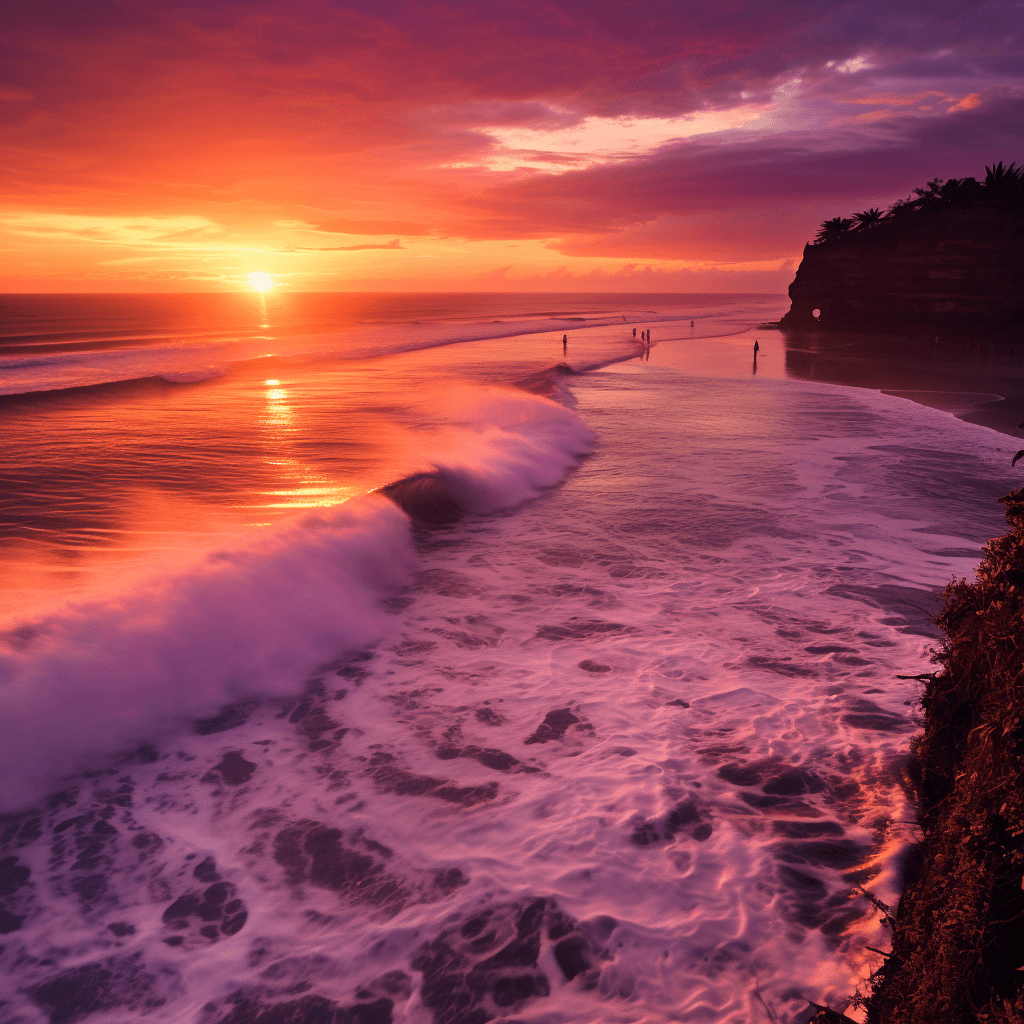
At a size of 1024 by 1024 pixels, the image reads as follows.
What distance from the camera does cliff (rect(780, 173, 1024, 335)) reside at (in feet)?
172

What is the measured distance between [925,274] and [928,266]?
66 centimetres

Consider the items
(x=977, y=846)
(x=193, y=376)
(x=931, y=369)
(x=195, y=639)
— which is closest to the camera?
(x=977, y=846)

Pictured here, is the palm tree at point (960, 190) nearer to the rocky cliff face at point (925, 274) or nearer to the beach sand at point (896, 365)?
the rocky cliff face at point (925, 274)

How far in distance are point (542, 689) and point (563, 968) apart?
11.2ft

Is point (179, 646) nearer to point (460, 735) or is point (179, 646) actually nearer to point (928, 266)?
point (460, 735)

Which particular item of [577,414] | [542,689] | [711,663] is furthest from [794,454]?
[542,689]

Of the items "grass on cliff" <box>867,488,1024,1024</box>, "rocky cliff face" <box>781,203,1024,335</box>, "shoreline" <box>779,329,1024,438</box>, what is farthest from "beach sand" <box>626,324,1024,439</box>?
"grass on cliff" <box>867,488,1024,1024</box>

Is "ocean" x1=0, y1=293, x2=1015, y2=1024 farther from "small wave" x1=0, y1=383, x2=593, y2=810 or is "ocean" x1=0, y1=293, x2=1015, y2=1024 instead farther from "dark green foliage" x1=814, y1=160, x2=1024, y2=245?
"dark green foliage" x1=814, y1=160, x2=1024, y2=245

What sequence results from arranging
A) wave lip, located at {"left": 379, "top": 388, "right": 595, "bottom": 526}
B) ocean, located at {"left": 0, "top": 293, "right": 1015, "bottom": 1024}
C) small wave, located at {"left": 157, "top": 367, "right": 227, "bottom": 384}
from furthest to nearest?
small wave, located at {"left": 157, "top": 367, "right": 227, "bottom": 384} → wave lip, located at {"left": 379, "top": 388, "right": 595, "bottom": 526} → ocean, located at {"left": 0, "top": 293, "right": 1015, "bottom": 1024}

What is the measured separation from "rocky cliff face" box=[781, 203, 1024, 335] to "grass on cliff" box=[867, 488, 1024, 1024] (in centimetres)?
6171

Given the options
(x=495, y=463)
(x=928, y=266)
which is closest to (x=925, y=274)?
(x=928, y=266)

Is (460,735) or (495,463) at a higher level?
(495,463)

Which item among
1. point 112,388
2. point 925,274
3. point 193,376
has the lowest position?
point 112,388

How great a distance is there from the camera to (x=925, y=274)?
187 ft
